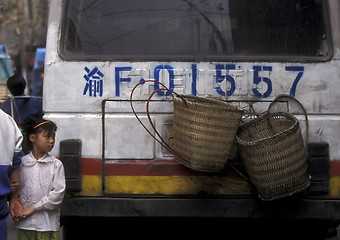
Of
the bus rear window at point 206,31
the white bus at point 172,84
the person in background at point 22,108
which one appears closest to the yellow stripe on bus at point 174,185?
the white bus at point 172,84

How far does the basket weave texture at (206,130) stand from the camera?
3.89 meters

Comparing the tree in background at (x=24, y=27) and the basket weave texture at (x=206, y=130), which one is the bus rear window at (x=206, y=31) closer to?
the basket weave texture at (x=206, y=130)

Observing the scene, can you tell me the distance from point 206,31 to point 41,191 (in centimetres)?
170

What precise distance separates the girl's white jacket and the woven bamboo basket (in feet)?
4.08

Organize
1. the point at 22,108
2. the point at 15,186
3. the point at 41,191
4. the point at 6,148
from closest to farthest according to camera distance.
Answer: the point at 6,148, the point at 15,186, the point at 41,191, the point at 22,108

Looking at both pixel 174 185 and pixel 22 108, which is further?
pixel 22 108

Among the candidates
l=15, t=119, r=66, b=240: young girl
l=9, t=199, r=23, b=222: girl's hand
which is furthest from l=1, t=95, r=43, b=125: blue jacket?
l=9, t=199, r=23, b=222: girl's hand

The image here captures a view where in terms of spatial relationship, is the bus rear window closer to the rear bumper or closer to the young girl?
the young girl

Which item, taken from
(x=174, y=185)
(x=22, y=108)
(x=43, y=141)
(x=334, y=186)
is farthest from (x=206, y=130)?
(x=22, y=108)

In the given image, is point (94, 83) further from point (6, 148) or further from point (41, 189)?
point (6, 148)

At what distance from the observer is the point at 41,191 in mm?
3891

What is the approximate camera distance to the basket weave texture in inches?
153

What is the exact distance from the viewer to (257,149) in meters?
3.92

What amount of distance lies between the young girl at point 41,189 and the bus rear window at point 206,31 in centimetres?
87
